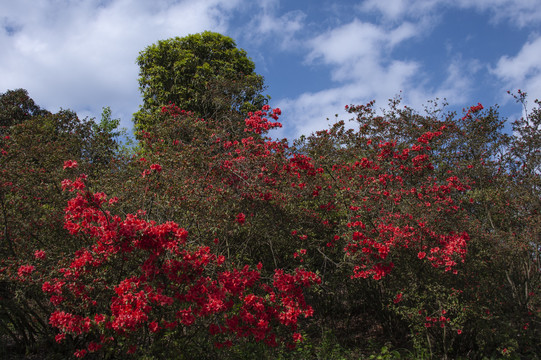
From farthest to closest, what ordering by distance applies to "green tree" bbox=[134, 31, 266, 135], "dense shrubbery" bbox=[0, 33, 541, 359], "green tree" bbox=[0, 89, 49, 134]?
"green tree" bbox=[0, 89, 49, 134] → "green tree" bbox=[134, 31, 266, 135] → "dense shrubbery" bbox=[0, 33, 541, 359]

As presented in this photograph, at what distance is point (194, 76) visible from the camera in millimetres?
13570

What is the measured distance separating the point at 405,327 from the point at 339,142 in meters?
3.54

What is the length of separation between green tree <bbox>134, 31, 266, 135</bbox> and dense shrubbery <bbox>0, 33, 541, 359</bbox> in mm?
5179

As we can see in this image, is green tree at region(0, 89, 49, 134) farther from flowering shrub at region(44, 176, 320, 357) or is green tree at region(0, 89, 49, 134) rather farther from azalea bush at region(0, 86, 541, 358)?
flowering shrub at region(44, 176, 320, 357)

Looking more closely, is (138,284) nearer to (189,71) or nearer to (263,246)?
(263,246)

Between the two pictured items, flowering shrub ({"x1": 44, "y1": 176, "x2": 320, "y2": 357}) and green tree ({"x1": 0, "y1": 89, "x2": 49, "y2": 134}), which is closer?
flowering shrub ({"x1": 44, "y1": 176, "x2": 320, "y2": 357})

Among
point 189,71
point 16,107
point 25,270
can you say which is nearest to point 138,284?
point 25,270

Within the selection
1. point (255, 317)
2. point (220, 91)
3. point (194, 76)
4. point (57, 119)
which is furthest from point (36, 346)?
point (194, 76)

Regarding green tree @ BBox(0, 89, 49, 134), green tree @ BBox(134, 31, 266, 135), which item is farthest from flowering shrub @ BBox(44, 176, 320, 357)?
green tree @ BBox(0, 89, 49, 134)

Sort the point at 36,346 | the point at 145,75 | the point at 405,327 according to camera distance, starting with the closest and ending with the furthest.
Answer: the point at 36,346 < the point at 405,327 < the point at 145,75

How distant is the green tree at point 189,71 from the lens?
44.4 feet

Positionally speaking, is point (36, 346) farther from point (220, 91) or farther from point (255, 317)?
point (220, 91)

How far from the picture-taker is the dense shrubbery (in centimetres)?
355

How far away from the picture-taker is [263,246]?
6.22 meters
